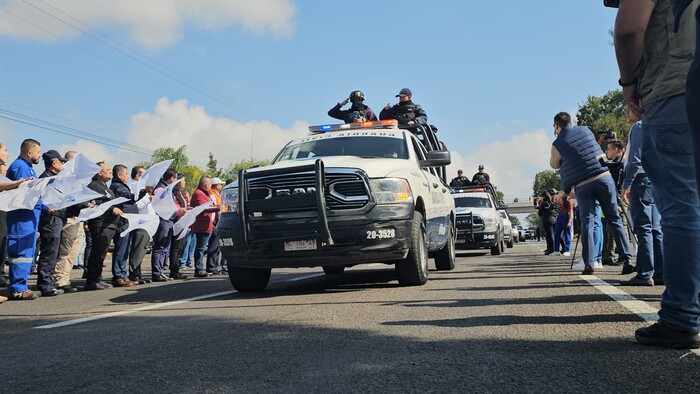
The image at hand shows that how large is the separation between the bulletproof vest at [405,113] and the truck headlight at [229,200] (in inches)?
232

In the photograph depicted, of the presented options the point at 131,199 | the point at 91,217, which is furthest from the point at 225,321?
the point at 131,199

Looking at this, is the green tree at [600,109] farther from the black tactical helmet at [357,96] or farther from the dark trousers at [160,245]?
the dark trousers at [160,245]

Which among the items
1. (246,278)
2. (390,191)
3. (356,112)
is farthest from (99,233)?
(356,112)

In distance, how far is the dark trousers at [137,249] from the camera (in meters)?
10.3

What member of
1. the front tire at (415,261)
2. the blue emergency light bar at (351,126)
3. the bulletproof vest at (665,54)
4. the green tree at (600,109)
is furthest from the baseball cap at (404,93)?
the green tree at (600,109)

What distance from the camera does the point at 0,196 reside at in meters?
7.70

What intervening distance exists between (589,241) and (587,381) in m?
5.91

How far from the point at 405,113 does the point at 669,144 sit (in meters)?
9.39

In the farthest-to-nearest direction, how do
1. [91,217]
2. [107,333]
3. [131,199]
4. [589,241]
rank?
1. [131,199]
2. [91,217]
3. [589,241]
4. [107,333]

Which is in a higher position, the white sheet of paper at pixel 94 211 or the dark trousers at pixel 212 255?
the white sheet of paper at pixel 94 211

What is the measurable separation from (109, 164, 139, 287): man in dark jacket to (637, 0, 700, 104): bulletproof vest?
26.6ft

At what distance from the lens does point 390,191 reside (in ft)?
23.0

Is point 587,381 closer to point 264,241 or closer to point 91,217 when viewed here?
point 264,241

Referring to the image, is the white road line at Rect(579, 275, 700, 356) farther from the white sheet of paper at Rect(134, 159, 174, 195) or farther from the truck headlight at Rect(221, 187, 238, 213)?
the white sheet of paper at Rect(134, 159, 174, 195)
